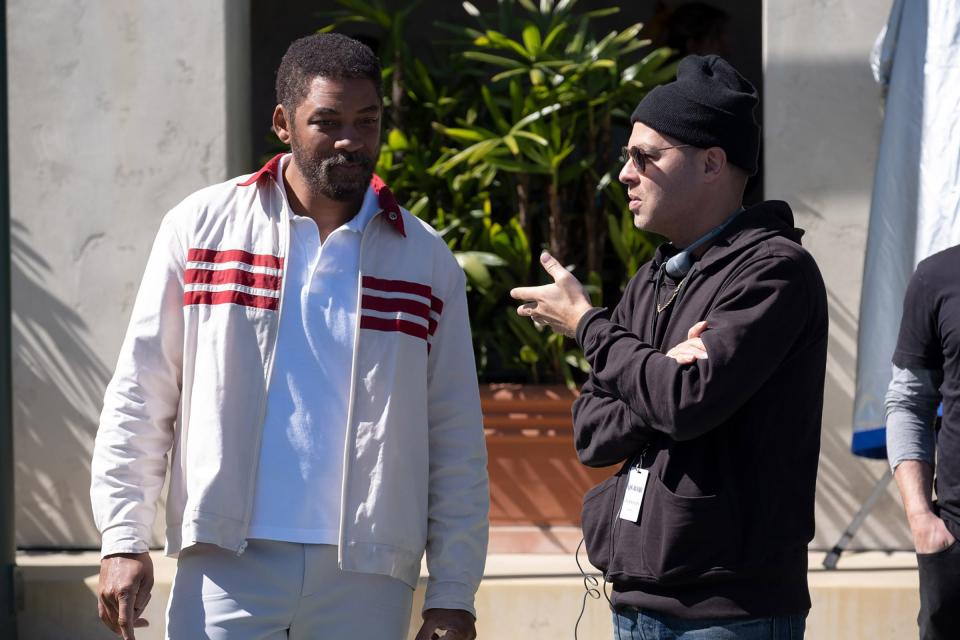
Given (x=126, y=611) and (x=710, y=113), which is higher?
(x=710, y=113)

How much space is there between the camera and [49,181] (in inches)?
204

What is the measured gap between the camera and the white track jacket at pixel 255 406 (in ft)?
7.93

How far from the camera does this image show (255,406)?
244 cm

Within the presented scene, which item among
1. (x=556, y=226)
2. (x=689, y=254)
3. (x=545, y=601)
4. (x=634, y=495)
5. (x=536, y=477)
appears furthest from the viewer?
(x=556, y=226)

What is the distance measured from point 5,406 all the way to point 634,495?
3036 mm

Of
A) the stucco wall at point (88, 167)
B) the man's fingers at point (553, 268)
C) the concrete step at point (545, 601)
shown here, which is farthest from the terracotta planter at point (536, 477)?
the man's fingers at point (553, 268)

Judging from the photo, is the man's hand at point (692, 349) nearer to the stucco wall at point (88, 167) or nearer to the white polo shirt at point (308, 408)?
the white polo shirt at point (308, 408)

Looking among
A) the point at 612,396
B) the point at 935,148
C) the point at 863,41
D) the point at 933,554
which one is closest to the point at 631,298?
the point at 612,396

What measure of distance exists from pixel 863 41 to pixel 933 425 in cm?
236

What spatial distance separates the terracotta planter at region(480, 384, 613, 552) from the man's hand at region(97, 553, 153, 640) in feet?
8.95

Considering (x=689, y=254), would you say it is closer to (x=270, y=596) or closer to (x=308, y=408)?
(x=308, y=408)

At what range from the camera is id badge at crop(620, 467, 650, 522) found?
2.34 m

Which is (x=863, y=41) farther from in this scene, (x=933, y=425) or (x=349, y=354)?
(x=349, y=354)

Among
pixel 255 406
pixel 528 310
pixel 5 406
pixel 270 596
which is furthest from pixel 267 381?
pixel 5 406
